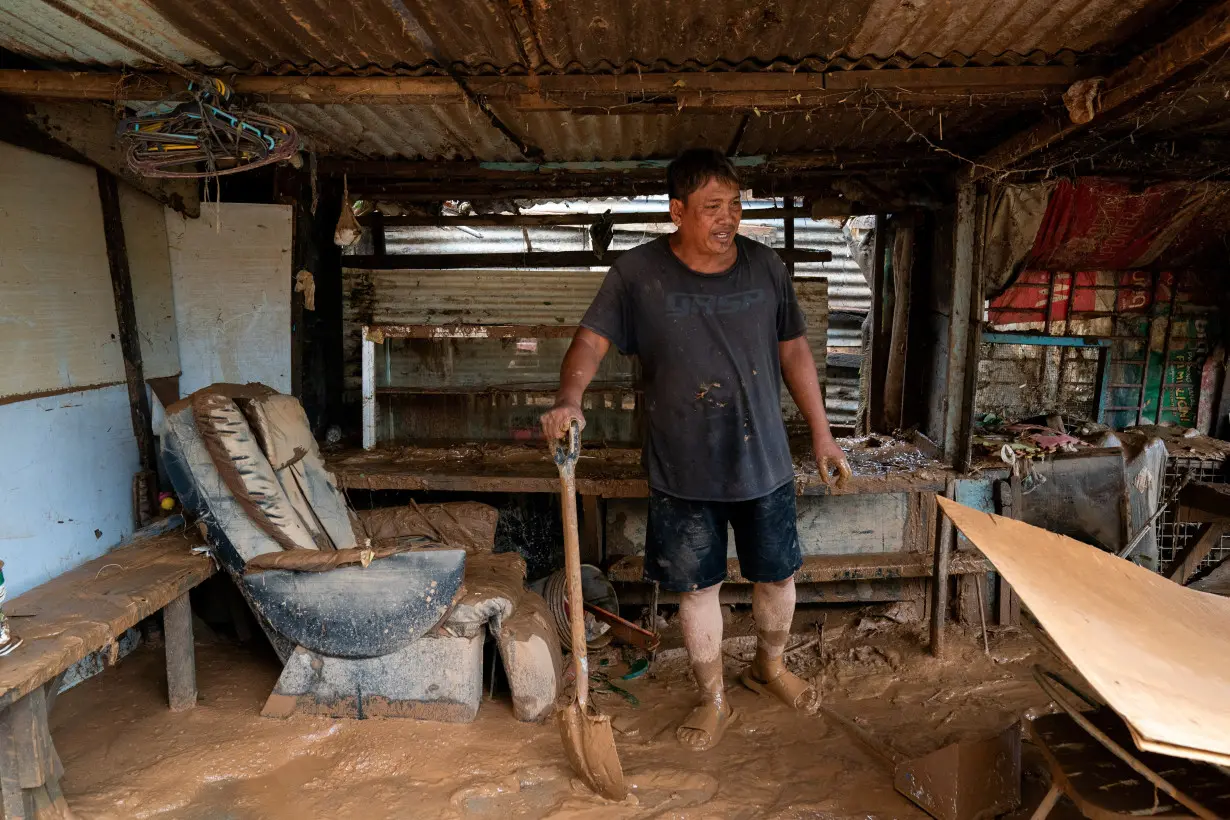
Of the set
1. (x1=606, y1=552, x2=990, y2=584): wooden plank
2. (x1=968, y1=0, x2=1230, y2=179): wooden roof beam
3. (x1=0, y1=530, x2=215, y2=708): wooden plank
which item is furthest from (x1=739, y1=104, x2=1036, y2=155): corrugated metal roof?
(x1=0, y1=530, x2=215, y2=708): wooden plank

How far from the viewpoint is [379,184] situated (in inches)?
192

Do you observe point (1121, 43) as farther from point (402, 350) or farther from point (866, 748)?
point (402, 350)

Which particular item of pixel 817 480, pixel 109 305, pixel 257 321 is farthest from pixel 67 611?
pixel 817 480

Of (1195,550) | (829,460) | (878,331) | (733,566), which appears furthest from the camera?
(878,331)

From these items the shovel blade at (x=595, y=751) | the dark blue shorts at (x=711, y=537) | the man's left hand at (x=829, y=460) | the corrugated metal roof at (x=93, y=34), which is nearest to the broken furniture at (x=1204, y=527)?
the man's left hand at (x=829, y=460)

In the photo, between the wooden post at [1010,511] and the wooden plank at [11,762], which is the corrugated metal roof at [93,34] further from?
the wooden post at [1010,511]

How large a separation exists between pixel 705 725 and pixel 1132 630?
1667mm

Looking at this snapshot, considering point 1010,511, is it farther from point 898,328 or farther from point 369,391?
point 369,391

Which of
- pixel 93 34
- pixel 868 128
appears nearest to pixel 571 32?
pixel 93 34

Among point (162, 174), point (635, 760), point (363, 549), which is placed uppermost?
point (162, 174)

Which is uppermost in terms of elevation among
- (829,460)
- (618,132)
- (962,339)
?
(618,132)

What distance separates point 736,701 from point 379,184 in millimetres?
3835

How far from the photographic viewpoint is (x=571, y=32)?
2.70 m

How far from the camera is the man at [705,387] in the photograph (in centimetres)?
282
